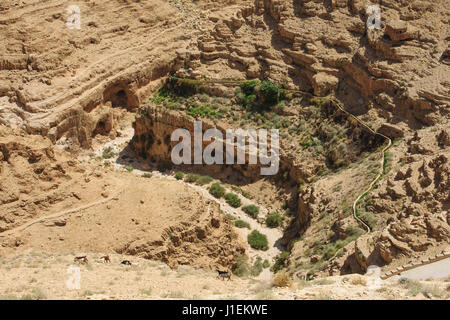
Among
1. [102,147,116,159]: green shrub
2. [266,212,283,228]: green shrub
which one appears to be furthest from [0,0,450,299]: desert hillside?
[102,147,116,159]: green shrub

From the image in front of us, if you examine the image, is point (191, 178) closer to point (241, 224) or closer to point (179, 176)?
point (179, 176)

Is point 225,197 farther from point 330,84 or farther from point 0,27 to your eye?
point 0,27

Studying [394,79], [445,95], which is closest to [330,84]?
[394,79]

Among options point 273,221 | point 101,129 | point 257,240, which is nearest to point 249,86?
point 273,221

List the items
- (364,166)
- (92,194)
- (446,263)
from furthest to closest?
(364,166) → (92,194) → (446,263)

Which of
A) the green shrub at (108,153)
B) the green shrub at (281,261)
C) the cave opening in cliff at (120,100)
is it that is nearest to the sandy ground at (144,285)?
the green shrub at (281,261)

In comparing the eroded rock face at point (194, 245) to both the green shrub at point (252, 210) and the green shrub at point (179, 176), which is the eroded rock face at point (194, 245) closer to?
the green shrub at point (252, 210)
